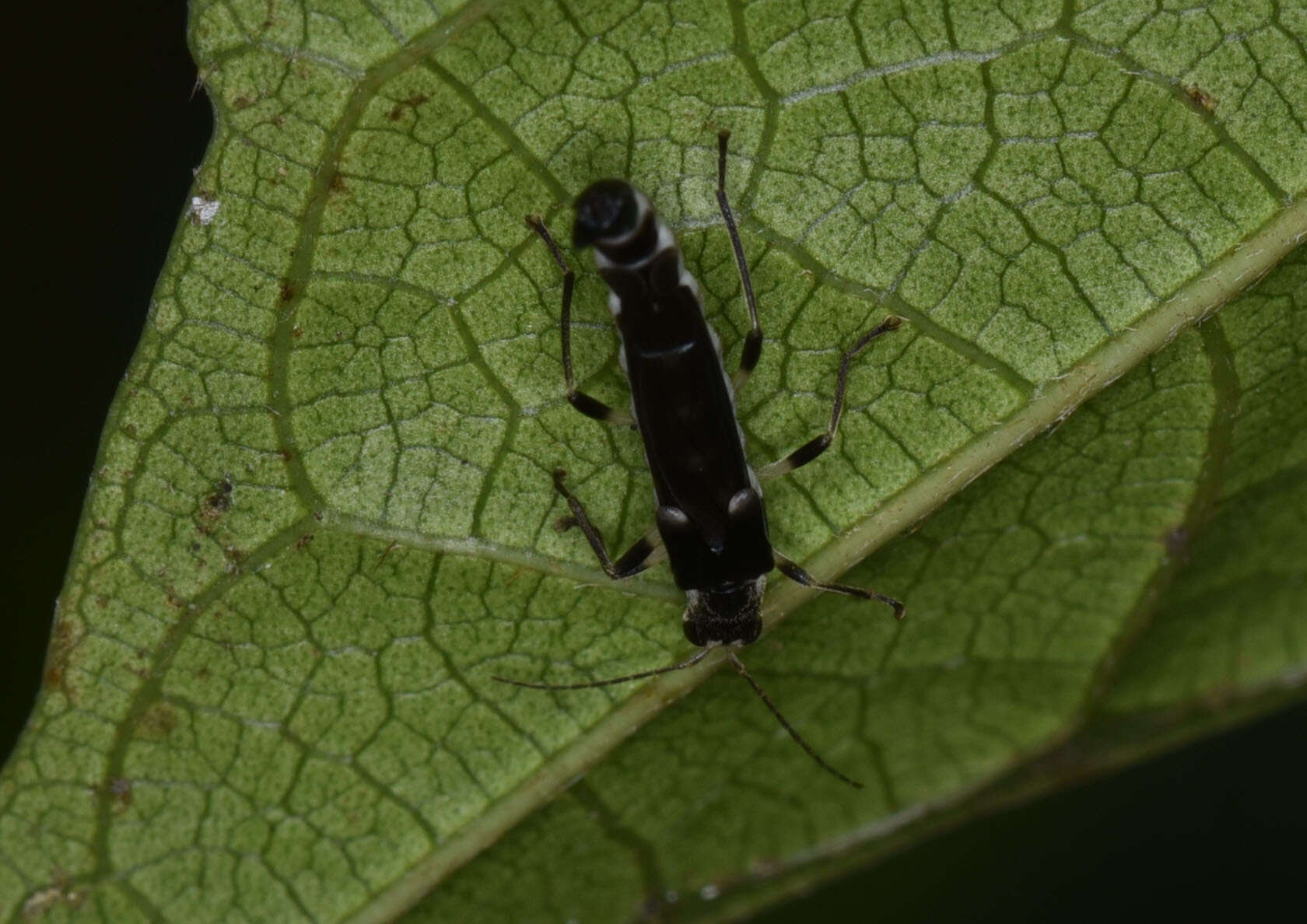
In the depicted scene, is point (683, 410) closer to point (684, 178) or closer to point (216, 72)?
point (684, 178)

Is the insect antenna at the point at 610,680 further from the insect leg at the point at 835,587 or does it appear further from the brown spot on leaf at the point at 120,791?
the brown spot on leaf at the point at 120,791

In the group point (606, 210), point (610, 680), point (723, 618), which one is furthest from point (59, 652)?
point (606, 210)

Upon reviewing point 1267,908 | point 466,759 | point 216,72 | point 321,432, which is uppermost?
point 216,72

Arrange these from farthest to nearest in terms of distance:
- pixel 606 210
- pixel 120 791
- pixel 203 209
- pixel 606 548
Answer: pixel 606 548
pixel 120 791
pixel 203 209
pixel 606 210

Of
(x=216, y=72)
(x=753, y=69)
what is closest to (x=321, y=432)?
(x=216, y=72)

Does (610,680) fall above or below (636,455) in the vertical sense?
below

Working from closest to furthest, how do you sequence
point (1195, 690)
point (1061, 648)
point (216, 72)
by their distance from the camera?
point (1195, 690), point (216, 72), point (1061, 648)

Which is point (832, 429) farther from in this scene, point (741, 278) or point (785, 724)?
point (785, 724)
